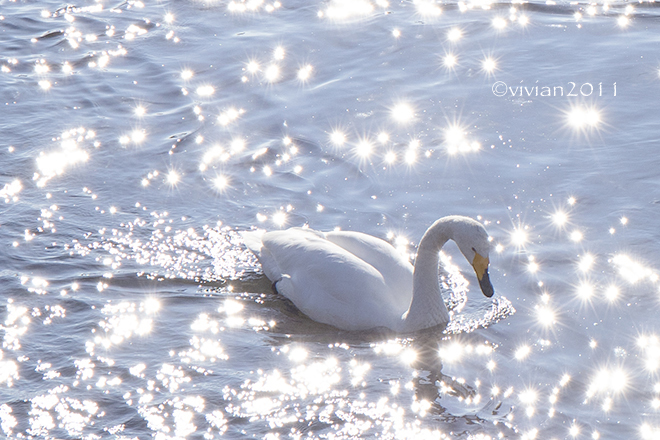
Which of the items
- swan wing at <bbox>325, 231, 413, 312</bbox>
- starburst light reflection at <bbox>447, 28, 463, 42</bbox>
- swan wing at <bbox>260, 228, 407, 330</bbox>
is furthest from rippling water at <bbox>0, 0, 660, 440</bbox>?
swan wing at <bbox>325, 231, 413, 312</bbox>

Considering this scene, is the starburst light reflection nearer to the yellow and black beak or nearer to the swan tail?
the swan tail

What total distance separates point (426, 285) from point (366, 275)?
22.5 inches

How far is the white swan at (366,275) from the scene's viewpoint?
25.8ft

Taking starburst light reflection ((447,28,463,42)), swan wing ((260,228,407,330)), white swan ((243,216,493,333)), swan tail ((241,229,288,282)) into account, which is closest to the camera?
white swan ((243,216,493,333))

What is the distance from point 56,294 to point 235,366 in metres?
A: 2.05

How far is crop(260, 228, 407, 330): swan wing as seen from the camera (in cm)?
811

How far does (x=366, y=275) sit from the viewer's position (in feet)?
27.1

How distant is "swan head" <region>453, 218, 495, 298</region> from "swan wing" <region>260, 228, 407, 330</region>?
93 centimetres

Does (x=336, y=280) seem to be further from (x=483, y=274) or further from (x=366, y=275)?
(x=483, y=274)

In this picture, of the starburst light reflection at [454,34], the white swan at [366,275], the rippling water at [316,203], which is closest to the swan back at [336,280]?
the white swan at [366,275]

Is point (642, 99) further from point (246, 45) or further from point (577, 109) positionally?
point (246, 45)

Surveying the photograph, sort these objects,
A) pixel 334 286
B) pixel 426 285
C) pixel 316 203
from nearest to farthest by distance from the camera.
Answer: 1. pixel 426 285
2. pixel 334 286
3. pixel 316 203

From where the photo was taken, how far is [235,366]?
7.68 meters

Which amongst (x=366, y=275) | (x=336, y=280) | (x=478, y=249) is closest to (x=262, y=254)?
(x=336, y=280)
